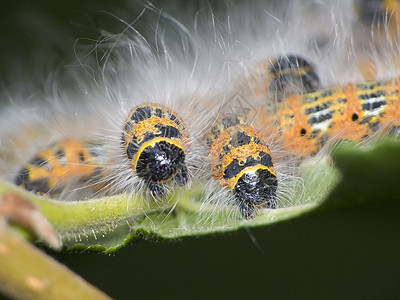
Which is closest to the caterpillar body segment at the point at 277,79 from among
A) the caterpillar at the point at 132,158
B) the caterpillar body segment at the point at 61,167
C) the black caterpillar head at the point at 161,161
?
the caterpillar at the point at 132,158

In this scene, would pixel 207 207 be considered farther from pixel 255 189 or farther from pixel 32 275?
pixel 32 275

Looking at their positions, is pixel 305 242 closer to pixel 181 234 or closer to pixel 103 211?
pixel 181 234

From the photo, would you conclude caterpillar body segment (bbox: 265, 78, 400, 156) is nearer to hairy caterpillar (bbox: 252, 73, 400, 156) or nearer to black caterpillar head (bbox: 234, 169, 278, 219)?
hairy caterpillar (bbox: 252, 73, 400, 156)

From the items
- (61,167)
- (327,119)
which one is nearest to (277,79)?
(327,119)

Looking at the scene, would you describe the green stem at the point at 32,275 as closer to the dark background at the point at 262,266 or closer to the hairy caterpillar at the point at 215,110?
the hairy caterpillar at the point at 215,110

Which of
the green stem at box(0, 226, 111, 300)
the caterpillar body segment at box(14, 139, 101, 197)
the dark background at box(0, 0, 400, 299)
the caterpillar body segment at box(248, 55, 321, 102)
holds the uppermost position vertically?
the caterpillar body segment at box(248, 55, 321, 102)

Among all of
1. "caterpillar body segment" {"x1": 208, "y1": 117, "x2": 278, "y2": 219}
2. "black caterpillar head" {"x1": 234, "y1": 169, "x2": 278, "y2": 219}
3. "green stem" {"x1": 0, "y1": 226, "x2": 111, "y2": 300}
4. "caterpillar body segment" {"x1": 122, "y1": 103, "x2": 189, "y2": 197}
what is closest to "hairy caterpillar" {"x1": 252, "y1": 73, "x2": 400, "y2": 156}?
"caterpillar body segment" {"x1": 208, "y1": 117, "x2": 278, "y2": 219}
